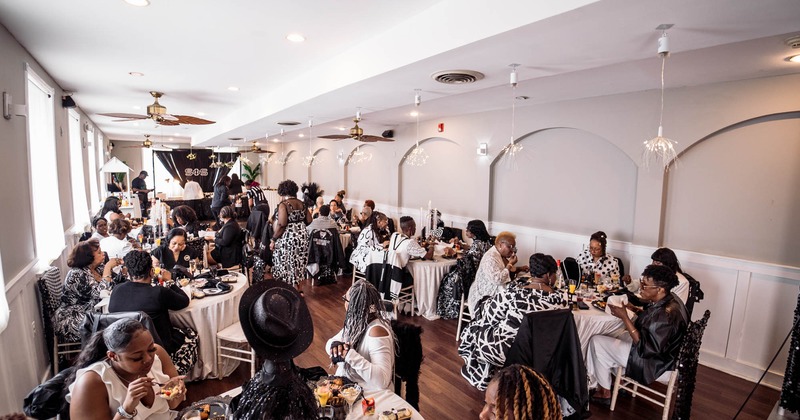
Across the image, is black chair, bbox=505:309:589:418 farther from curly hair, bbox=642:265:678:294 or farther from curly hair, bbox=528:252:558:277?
curly hair, bbox=642:265:678:294

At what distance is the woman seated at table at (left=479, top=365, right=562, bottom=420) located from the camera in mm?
1364

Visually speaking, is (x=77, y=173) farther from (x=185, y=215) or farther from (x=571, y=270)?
(x=571, y=270)

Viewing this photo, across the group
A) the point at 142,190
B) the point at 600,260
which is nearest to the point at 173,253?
the point at 600,260

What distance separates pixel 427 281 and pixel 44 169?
4725mm

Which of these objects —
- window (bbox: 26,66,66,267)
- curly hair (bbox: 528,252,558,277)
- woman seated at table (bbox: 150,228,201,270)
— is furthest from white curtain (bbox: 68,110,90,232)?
curly hair (bbox: 528,252,558,277)

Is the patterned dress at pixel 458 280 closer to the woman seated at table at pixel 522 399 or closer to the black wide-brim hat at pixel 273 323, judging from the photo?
the woman seated at table at pixel 522 399

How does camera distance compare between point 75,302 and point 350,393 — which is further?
point 75,302

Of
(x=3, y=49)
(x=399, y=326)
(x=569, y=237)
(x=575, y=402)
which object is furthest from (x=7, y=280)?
(x=569, y=237)

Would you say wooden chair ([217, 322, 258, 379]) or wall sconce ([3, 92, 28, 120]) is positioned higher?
wall sconce ([3, 92, 28, 120])

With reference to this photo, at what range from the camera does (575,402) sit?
2.43 m

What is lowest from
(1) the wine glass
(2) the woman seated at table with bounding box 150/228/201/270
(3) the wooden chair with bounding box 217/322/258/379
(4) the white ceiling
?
(3) the wooden chair with bounding box 217/322/258/379

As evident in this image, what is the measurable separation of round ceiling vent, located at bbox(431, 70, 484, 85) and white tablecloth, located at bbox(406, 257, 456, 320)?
2475 mm

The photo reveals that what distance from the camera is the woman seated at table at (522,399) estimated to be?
4.48 feet

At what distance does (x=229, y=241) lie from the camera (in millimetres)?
5129
